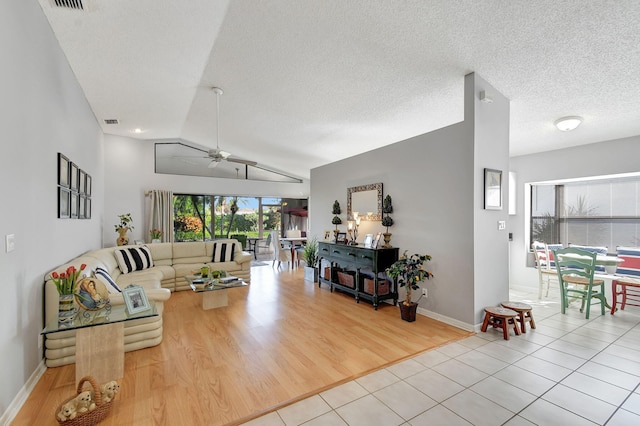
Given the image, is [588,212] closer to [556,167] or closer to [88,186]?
[556,167]

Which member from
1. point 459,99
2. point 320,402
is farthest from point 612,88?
point 320,402

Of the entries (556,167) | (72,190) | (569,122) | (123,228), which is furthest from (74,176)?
(556,167)

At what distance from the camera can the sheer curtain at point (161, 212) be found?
7.14 metres

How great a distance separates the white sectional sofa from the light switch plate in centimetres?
69

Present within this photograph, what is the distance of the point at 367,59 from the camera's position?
3275 mm

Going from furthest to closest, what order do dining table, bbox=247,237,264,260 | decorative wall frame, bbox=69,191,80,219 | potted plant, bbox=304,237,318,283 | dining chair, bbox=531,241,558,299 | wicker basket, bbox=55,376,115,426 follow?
1. dining table, bbox=247,237,264,260
2. potted plant, bbox=304,237,318,283
3. dining chair, bbox=531,241,558,299
4. decorative wall frame, bbox=69,191,80,219
5. wicker basket, bbox=55,376,115,426

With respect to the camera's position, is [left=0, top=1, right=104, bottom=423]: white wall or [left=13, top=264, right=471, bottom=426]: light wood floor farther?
[left=13, top=264, right=471, bottom=426]: light wood floor

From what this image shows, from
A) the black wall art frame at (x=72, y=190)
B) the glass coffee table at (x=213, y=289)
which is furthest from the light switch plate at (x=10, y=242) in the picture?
the glass coffee table at (x=213, y=289)

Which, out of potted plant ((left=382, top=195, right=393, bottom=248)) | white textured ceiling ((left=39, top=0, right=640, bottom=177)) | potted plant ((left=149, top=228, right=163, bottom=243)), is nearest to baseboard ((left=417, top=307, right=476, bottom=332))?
potted plant ((left=382, top=195, right=393, bottom=248))

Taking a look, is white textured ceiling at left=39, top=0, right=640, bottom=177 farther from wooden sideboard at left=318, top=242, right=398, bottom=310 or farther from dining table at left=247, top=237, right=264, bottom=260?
dining table at left=247, top=237, right=264, bottom=260

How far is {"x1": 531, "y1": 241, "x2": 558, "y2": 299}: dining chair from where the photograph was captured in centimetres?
471

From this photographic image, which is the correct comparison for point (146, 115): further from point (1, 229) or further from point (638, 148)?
point (638, 148)

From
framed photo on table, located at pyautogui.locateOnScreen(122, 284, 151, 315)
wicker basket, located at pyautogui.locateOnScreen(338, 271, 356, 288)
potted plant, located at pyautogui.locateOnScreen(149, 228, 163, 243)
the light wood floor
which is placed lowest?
the light wood floor

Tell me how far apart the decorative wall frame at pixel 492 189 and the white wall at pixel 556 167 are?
5.96ft
